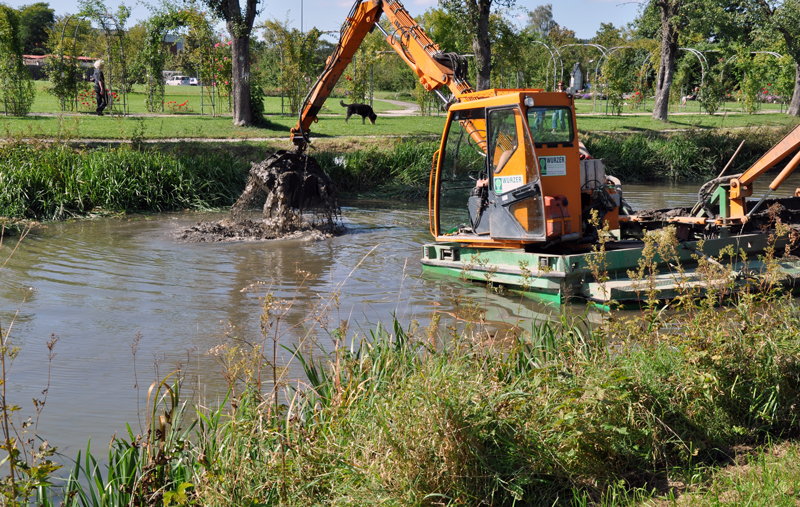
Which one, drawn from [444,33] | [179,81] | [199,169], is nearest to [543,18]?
[179,81]

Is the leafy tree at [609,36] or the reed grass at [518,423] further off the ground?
the leafy tree at [609,36]

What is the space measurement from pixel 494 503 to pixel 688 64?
1691 inches

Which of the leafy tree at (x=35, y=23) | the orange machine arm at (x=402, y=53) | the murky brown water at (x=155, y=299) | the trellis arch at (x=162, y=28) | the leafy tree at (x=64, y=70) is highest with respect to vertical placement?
the leafy tree at (x=35, y=23)

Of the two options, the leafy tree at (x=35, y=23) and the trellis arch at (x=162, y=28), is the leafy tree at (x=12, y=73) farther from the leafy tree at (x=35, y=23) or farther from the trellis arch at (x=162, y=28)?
the leafy tree at (x=35, y=23)

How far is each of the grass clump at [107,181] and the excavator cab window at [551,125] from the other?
9.17 meters

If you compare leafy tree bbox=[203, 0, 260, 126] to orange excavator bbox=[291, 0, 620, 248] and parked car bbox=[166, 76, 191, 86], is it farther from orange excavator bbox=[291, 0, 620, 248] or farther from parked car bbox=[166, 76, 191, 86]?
parked car bbox=[166, 76, 191, 86]

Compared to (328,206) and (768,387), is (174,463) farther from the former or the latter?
(328,206)

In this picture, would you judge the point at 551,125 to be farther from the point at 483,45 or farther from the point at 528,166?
the point at 483,45

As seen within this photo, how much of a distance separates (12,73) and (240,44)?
7.25 metres

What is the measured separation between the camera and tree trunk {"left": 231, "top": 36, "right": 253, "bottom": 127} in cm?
2203

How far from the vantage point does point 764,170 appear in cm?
935

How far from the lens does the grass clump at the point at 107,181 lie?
1382 cm

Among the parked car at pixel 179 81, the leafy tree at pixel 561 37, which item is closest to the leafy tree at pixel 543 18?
the leafy tree at pixel 561 37

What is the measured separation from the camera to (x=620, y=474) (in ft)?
12.3
